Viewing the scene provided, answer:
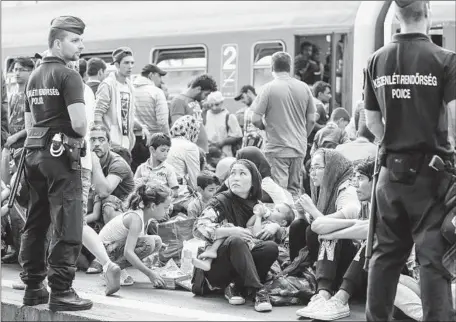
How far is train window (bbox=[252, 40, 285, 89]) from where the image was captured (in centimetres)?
1327

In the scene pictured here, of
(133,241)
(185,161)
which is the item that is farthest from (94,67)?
(133,241)

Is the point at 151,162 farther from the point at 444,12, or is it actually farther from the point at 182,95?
the point at 444,12

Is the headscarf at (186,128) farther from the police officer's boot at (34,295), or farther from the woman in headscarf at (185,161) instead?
the police officer's boot at (34,295)

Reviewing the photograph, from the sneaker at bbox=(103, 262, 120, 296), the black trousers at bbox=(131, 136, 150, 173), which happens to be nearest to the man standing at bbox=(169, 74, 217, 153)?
the black trousers at bbox=(131, 136, 150, 173)

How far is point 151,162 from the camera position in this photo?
8.70 m

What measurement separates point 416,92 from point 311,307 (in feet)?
6.97

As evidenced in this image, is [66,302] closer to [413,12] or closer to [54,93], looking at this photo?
[54,93]

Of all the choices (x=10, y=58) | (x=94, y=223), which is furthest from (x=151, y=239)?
(x=10, y=58)

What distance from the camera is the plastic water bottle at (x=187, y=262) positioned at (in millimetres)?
7566

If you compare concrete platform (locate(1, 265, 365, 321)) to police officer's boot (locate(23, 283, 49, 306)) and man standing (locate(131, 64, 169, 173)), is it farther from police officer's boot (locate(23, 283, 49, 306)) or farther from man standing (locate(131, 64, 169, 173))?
man standing (locate(131, 64, 169, 173))

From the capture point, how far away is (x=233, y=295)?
6672mm

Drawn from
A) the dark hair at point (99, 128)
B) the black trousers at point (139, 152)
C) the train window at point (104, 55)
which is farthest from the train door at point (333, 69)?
the dark hair at point (99, 128)

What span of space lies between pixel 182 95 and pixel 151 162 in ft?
7.07

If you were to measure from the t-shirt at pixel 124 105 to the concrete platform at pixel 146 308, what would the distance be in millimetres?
2269
